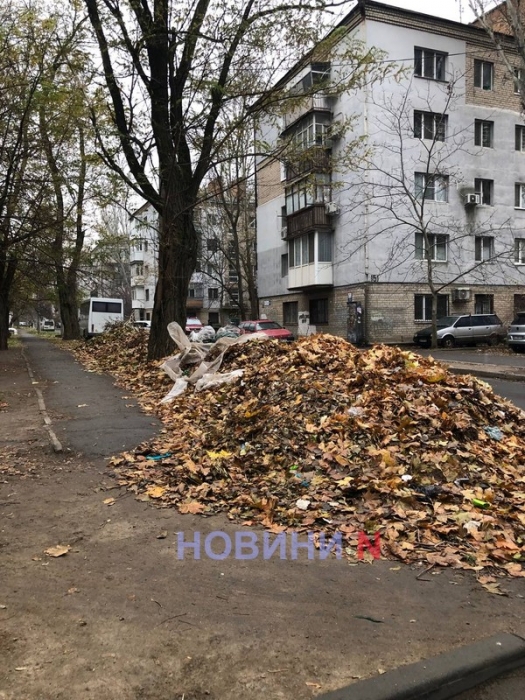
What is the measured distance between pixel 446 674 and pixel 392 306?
83.4 feet

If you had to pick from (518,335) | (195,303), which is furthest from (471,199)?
(195,303)

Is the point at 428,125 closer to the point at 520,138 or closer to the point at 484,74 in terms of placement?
the point at 484,74

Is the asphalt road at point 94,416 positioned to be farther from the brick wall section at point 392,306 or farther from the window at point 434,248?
the window at point 434,248

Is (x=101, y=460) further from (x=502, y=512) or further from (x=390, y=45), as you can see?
(x=390, y=45)

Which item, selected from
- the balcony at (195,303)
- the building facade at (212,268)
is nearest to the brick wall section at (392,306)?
the building facade at (212,268)

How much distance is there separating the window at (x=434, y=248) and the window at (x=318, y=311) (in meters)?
5.94

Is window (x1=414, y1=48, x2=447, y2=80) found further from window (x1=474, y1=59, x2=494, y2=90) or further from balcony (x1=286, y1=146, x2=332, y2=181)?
balcony (x1=286, y1=146, x2=332, y2=181)

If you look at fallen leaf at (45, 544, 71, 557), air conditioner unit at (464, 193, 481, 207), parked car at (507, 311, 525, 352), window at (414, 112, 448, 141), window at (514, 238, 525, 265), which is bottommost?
fallen leaf at (45, 544, 71, 557)

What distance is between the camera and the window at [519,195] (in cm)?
2969

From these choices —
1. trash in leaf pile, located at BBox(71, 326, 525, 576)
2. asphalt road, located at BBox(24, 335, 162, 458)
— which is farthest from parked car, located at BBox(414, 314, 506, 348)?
trash in leaf pile, located at BBox(71, 326, 525, 576)

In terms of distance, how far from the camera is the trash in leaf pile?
398cm

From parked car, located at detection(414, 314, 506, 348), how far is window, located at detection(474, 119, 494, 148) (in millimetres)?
9826

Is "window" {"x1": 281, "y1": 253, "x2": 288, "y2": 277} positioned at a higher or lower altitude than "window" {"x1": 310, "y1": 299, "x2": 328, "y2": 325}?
higher

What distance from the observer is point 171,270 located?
13516mm
